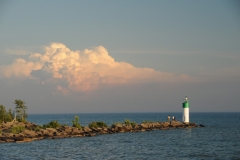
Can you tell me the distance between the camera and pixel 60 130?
5381 cm

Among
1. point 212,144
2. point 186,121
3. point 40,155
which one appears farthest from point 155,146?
point 186,121

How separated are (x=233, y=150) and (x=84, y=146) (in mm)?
14868

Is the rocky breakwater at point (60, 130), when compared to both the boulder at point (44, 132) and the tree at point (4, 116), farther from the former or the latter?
the tree at point (4, 116)

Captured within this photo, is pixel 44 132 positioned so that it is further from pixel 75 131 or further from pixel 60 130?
pixel 75 131

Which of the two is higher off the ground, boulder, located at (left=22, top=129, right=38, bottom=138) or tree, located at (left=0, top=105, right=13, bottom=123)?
tree, located at (left=0, top=105, right=13, bottom=123)

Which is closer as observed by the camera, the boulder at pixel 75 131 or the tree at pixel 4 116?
the boulder at pixel 75 131

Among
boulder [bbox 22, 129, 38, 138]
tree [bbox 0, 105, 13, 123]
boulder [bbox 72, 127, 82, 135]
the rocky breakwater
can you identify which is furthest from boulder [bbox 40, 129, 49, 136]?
tree [bbox 0, 105, 13, 123]

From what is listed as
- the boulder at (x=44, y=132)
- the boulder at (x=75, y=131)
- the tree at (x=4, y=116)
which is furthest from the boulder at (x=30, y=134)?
the tree at (x=4, y=116)

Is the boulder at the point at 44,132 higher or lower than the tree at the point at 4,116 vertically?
lower

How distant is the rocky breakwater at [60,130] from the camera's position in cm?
4665

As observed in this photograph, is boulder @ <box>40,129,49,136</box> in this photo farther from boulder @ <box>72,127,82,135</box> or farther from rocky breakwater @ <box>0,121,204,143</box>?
boulder @ <box>72,127,82,135</box>

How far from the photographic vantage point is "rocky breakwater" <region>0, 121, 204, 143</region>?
46.7m

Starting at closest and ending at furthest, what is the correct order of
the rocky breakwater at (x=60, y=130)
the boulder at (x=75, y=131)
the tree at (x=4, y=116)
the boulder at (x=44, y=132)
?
the rocky breakwater at (x=60, y=130) → the boulder at (x=44, y=132) → the boulder at (x=75, y=131) → the tree at (x=4, y=116)

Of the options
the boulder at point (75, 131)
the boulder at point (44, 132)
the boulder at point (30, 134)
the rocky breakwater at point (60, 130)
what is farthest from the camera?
the boulder at point (75, 131)
